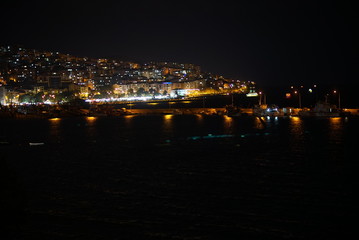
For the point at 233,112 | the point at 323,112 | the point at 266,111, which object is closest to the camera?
the point at 323,112

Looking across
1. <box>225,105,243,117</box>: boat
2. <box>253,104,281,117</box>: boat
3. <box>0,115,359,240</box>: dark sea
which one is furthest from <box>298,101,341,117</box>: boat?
<box>0,115,359,240</box>: dark sea

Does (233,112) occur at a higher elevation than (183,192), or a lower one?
higher

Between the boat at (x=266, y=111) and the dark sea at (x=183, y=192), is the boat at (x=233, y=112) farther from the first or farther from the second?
the dark sea at (x=183, y=192)

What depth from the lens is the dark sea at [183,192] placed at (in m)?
7.59

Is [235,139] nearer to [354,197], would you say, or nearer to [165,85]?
[354,197]

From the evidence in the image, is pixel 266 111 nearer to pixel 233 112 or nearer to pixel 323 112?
pixel 233 112

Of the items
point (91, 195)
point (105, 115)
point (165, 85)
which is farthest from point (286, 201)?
point (165, 85)

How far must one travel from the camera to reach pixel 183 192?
10.2 m

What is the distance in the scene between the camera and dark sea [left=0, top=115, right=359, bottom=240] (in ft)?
24.9

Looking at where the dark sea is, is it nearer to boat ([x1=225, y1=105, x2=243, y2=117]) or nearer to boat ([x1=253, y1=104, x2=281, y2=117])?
boat ([x1=253, y1=104, x2=281, y2=117])

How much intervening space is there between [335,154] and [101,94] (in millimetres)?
88590

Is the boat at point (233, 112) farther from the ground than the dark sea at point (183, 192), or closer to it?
farther from the ground

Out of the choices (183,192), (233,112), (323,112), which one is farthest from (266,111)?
(183,192)

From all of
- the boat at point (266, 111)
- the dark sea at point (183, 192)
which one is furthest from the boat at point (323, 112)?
the dark sea at point (183, 192)
